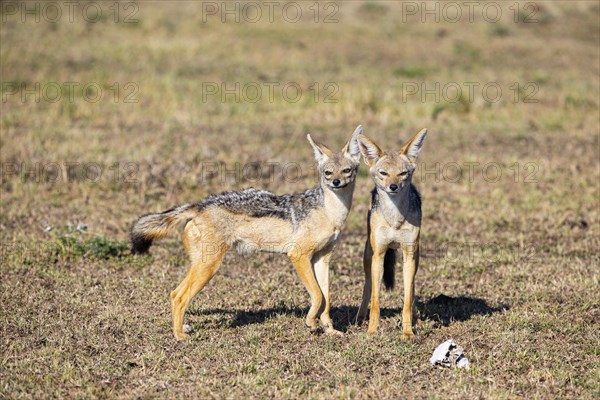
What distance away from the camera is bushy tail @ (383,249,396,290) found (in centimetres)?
842

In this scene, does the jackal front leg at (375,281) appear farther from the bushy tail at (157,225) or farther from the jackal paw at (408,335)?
the bushy tail at (157,225)

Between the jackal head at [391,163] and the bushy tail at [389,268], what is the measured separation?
841mm

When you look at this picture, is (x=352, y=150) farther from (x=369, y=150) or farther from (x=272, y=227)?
(x=272, y=227)

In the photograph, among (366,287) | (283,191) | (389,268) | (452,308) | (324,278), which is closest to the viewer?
(324,278)

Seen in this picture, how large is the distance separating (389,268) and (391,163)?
4.05 ft

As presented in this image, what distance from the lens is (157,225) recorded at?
808 centimetres

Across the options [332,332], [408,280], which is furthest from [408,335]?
[332,332]

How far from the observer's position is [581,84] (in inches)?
867

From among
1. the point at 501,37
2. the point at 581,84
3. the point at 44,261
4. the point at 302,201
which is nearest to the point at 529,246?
the point at 302,201

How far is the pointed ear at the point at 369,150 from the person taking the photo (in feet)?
26.1

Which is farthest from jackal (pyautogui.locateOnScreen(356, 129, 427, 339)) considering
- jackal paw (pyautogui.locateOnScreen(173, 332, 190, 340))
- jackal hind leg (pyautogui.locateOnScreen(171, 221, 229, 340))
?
jackal paw (pyautogui.locateOnScreen(173, 332, 190, 340))

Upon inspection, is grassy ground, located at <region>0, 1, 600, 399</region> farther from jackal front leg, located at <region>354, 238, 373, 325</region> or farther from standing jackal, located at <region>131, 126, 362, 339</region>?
standing jackal, located at <region>131, 126, 362, 339</region>

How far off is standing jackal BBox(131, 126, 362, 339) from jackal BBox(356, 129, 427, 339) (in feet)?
0.87

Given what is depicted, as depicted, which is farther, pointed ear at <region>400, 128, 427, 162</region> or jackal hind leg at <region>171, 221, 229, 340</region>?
pointed ear at <region>400, 128, 427, 162</region>
